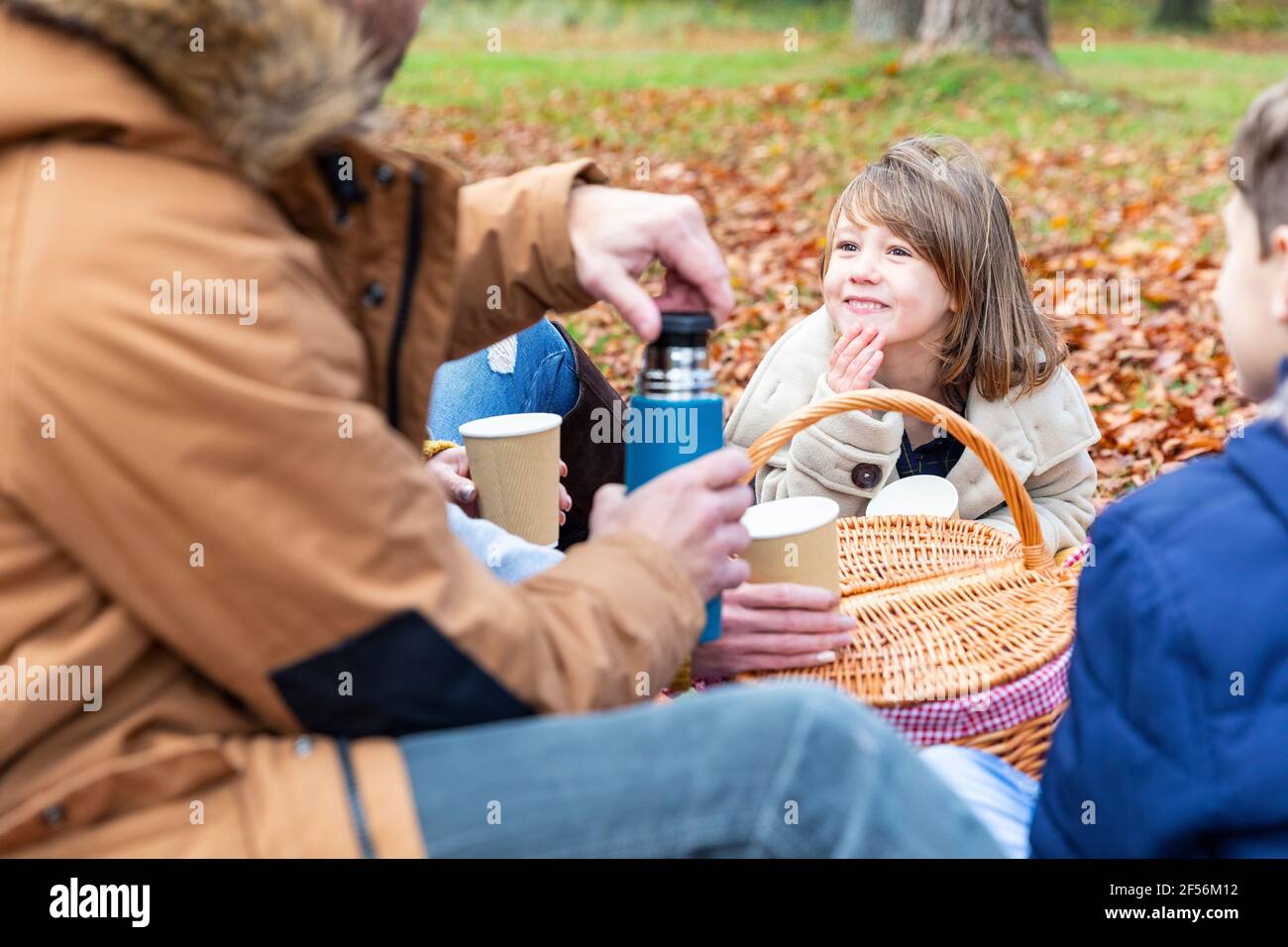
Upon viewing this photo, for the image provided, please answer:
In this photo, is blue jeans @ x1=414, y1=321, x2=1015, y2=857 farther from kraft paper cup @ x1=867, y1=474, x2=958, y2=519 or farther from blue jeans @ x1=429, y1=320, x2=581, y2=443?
blue jeans @ x1=429, y1=320, x2=581, y2=443

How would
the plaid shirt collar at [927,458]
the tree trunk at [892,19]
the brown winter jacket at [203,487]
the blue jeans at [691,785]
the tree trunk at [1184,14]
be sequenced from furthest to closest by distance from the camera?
1. the tree trunk at [1184,14]
2. the tree trunk at [892,19]
3. the plaid shirt collar at [927,458]
4. the blue jeans at [691,785]
5. the brown winter jacket at [203,487]

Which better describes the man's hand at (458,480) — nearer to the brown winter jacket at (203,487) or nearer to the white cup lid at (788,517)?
the white cup lid at (788,517)

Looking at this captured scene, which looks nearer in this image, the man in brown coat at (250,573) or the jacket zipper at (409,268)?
the man in brown coat at (250,573)

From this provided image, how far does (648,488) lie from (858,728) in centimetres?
46

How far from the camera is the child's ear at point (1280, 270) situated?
5.09 feet

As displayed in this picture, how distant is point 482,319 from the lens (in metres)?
1.96

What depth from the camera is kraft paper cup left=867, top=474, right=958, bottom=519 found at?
2928 millimetres

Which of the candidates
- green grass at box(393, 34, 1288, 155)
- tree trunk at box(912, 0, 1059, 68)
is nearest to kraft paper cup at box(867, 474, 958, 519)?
green grass at box(393, 34, 1288, 155)

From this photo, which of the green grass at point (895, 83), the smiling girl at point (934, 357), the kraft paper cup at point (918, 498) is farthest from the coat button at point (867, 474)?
the green grass at point (895, 83)

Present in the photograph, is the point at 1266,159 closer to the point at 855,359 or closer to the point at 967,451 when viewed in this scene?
the point at 855,359

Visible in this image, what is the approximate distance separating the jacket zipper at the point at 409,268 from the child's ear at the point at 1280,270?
101 cm

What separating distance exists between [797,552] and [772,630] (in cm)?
13

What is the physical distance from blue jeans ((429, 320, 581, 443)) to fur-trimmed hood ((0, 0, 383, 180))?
1697 millimetres
